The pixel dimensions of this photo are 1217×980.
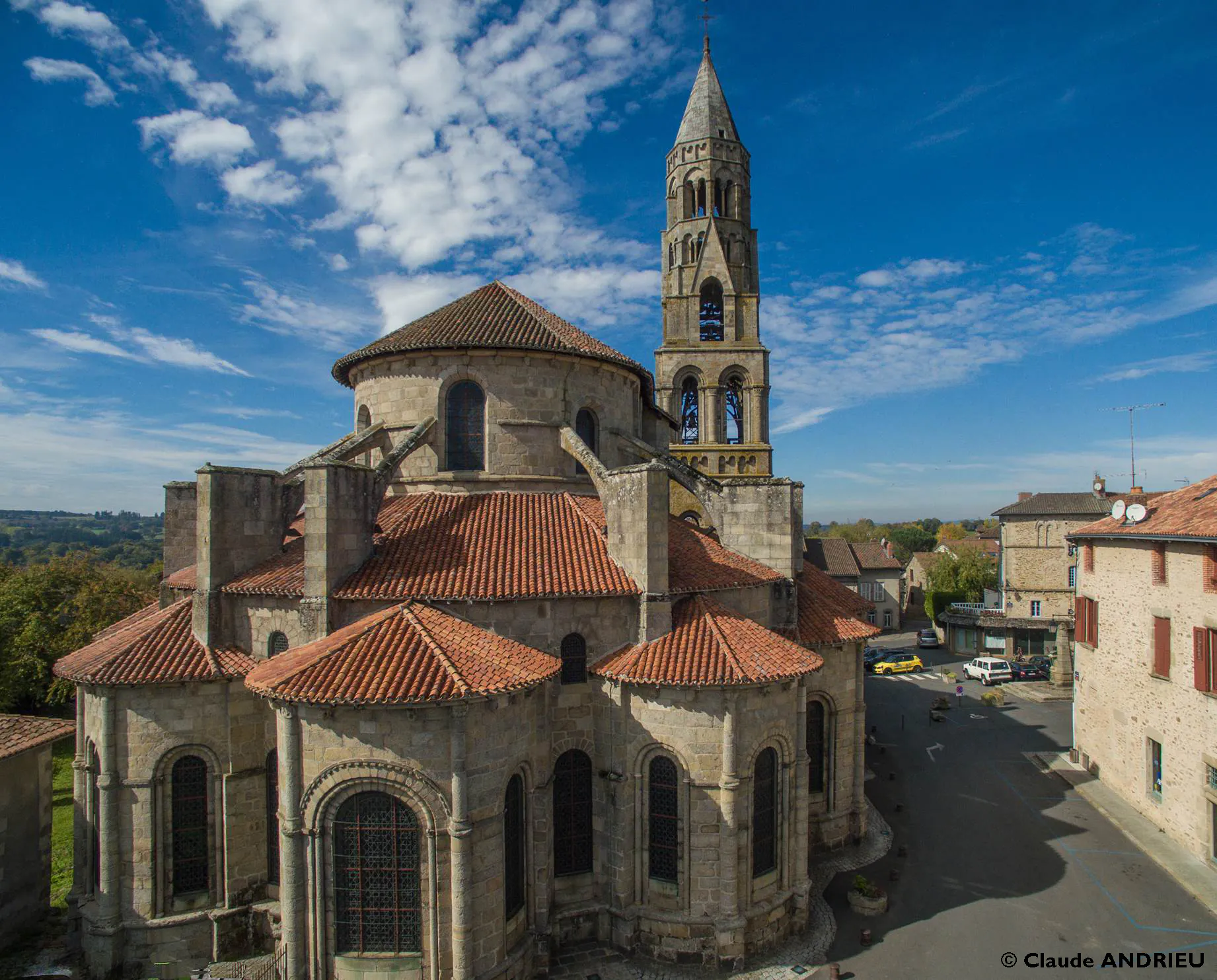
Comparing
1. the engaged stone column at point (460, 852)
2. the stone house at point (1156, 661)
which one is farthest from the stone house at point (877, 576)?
the engaged stone column at point (460, 852)

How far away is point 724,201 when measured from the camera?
37.3 m

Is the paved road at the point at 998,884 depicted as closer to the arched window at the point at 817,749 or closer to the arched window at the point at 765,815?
the arched window at the point at 765,815

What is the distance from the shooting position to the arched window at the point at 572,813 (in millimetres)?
14656

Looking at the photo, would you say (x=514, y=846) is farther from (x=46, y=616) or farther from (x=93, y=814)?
(x=46, y=616)

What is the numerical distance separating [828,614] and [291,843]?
13.9 m

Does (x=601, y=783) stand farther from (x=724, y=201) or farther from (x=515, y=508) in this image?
(x=724, y=201)

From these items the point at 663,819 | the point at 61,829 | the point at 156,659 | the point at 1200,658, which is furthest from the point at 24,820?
the point at 1200,658

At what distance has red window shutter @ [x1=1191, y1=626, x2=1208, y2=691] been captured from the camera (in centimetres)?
1819

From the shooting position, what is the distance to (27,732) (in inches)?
633

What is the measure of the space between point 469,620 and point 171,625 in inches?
272

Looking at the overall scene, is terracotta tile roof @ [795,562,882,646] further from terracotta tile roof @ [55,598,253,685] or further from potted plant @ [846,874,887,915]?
terracotta tile roof @ [55,598,253,685]

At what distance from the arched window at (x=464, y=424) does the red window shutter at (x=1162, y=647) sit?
20.6 m

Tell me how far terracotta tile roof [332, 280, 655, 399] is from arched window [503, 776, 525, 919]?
10262 mm

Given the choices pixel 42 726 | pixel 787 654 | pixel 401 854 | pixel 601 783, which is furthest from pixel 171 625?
pixel 787 654
